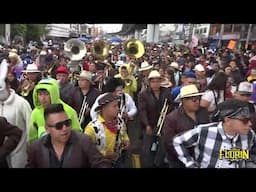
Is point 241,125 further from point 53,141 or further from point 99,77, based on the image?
point 99,77

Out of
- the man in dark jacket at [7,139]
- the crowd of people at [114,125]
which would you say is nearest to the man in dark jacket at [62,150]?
the crowd of people at [114,125]

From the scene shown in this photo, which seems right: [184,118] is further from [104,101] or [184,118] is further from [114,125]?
[104,101]

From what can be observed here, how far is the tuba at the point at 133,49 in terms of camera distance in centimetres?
1241

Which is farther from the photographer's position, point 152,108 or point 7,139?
point 152,108

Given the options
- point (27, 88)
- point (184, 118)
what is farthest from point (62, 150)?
point (27, 88)

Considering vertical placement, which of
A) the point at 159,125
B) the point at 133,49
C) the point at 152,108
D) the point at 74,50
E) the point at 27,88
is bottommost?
the point at 159,125

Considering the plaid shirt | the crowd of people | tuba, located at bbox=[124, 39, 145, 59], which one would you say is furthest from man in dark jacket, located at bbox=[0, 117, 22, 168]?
tuba, located at bbox=[124, 39, 145, 59]

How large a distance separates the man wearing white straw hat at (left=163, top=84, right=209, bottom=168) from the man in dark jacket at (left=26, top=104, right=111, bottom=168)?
991mm

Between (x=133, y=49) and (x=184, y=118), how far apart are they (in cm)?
897

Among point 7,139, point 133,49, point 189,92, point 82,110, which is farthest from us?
point 133,49

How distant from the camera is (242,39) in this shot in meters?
23.5

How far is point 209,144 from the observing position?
289 centimetres
